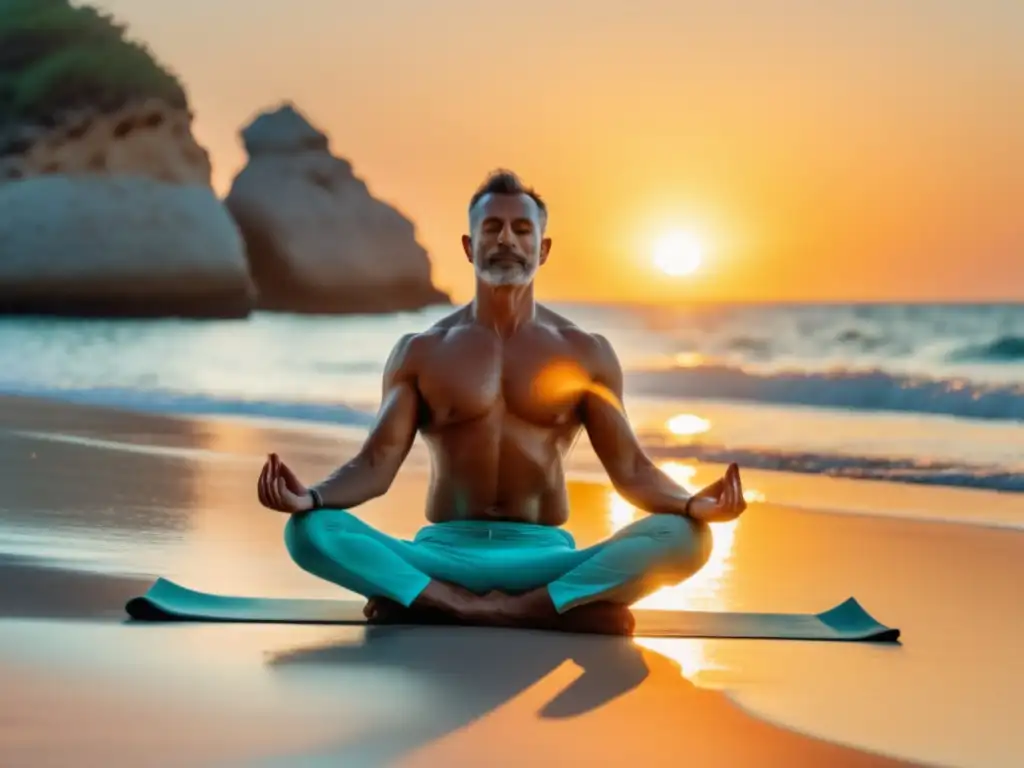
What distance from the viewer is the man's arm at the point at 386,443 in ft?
14.2

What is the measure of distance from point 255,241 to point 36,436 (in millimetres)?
52992

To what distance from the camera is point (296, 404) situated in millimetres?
13320

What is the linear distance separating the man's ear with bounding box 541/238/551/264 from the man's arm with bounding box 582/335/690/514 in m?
0.28

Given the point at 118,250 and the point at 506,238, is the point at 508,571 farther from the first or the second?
the point at 118,250

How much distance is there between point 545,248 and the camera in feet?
15.1

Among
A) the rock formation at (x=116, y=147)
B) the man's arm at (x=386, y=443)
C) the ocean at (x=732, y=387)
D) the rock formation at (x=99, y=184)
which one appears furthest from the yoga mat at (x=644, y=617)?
the rock formation at (x=116, y=147)

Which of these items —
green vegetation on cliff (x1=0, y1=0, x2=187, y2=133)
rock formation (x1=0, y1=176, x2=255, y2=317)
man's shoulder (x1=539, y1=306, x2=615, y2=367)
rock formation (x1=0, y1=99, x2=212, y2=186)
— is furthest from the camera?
green vegetation on cliff (x1=0, y1=0, x2=187, y2=133)

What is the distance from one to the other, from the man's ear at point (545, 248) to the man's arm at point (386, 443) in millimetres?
454

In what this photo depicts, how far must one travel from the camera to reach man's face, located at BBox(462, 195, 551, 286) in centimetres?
439

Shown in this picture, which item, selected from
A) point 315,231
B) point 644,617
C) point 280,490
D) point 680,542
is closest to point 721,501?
point 680,542

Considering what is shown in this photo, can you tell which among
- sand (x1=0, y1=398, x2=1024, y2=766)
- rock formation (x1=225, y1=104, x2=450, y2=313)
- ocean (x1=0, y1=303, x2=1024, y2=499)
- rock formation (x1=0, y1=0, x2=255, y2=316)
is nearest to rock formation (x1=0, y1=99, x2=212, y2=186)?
rock formation (x1=0, y1=0, x2=255, y2=316)

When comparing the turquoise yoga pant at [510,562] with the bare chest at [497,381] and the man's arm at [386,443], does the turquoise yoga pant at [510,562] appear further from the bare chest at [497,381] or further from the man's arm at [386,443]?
the bare chest at [497,381]

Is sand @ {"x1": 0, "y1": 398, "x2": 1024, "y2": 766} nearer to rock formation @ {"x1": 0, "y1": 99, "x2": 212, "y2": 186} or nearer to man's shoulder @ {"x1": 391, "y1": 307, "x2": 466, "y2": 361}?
man's shoulder @ {"x1": 391, "y1": 307, "x2": 466, "y2": 361}

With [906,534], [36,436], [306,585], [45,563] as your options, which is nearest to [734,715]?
[306,585]
